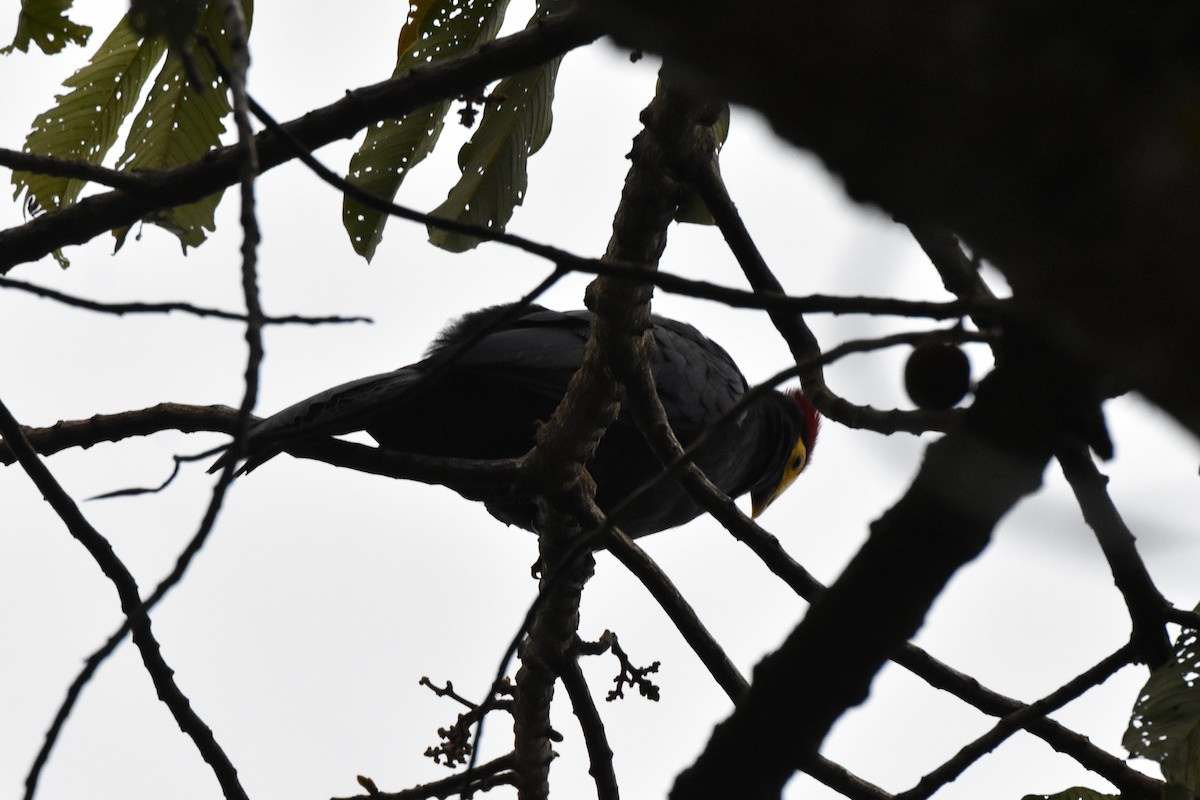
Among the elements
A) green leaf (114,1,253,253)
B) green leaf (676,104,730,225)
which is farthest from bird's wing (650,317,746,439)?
green leaf (114,1,253,253)

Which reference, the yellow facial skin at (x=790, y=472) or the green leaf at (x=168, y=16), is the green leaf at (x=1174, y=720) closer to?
the green leaf at (x=168, y=16)

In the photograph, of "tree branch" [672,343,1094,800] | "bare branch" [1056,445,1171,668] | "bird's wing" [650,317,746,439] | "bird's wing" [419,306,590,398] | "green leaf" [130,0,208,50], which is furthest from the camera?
"bird's wing" [650,317,746,439]

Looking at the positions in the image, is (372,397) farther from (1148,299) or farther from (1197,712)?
(1148,299)

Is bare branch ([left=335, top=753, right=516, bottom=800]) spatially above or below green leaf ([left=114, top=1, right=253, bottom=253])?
below

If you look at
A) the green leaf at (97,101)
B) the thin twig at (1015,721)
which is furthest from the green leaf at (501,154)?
the thin twig at (1015,721)

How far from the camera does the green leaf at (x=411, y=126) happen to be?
285 cm

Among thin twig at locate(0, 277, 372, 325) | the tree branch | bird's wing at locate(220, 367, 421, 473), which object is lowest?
the tree branch

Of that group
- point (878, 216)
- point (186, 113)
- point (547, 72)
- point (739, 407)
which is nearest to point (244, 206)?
point (739, 407)

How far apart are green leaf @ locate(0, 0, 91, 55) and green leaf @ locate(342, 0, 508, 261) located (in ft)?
2.77

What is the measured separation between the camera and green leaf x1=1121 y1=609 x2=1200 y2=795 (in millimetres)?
1714

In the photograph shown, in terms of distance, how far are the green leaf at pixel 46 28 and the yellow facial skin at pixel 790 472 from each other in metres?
3.72

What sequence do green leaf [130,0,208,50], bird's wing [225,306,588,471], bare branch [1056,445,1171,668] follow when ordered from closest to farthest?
green leaf [130,0,208,50], bare branch [1056,445,1171,668], bird's wing [225,306,588,471]

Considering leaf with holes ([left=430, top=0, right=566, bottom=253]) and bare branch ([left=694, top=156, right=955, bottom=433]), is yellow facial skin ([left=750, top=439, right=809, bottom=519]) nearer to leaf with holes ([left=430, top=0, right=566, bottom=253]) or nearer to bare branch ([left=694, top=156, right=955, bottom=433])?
leaf with holes ([left=430, top=0, right=566, bottom=253])

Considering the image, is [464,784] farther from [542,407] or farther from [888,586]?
[542,407]
